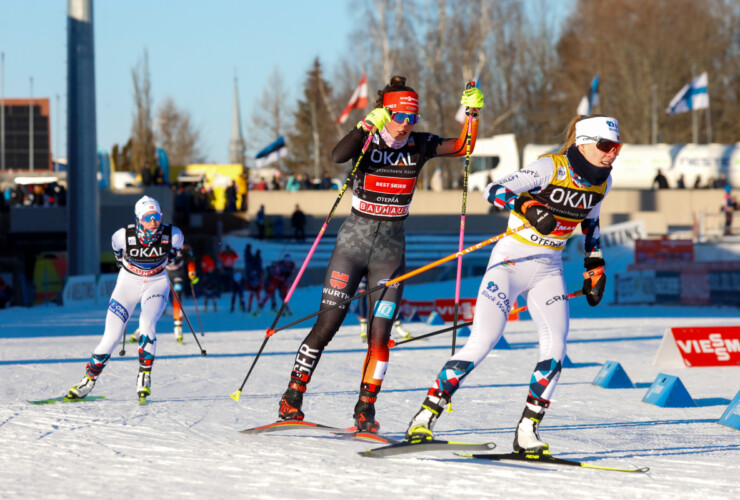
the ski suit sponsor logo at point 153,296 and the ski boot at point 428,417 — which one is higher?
the ski suit sponsor logo at point 153,296

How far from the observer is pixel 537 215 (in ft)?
18.9

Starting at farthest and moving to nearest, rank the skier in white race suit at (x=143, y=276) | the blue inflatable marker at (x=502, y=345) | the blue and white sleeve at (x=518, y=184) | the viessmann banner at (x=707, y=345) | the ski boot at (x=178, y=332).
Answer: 1. the ski boot at (x=178, y=332)
2. the blue inflatable marker at (x=502, y=345)
3. the viessmann banner at (x=707, y=345)
4. the skier in white race suit at (x=143, y=276)
5. the blue and white sleeve at (x=518, y=184)

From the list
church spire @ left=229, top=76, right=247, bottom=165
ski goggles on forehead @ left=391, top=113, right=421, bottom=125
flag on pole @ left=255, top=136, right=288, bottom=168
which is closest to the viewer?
ski goggles on forehead @ left=391, top=113, right=421, bottom=125

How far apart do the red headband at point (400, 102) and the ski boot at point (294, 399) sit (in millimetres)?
1831

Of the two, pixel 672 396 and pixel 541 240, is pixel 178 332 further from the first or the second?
pixel 541 240

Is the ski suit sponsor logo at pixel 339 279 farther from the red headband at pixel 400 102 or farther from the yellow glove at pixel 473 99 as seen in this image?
the yellow glove at pixel 473 99

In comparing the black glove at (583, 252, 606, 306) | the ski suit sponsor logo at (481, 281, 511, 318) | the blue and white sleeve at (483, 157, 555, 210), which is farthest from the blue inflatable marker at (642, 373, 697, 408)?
the blue and white sleeve at (483, 157, 555, 210)

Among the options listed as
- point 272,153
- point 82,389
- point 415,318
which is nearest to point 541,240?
point 82,389

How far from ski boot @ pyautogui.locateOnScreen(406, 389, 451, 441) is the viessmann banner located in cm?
684

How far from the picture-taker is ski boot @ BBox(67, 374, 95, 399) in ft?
28.7

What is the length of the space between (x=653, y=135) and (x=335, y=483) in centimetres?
4725

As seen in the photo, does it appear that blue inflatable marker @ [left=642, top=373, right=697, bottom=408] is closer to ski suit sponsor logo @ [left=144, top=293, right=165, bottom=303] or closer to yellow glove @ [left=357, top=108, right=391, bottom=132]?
yellow glove @ [left=357, top=108, right=391, bottom=132]

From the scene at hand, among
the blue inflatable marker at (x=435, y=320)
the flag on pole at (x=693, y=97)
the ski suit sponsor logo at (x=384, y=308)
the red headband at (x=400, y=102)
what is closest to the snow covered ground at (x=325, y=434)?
the ski suit sponsor logo at (x=384, y=308)

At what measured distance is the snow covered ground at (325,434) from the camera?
544cm
